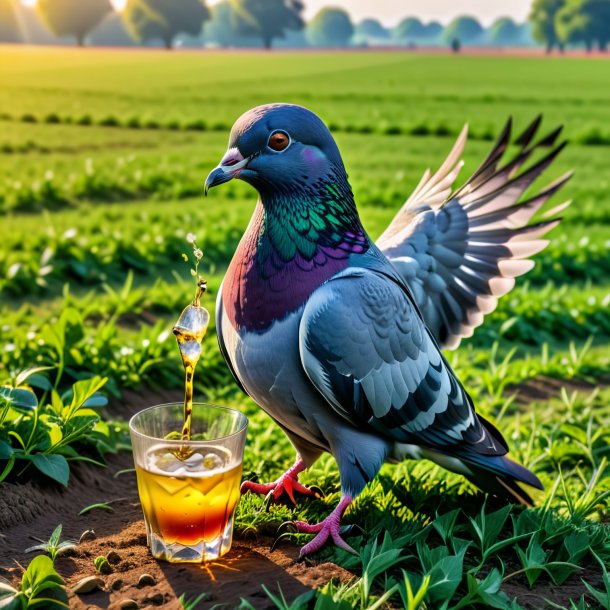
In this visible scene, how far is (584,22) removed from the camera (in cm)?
3834

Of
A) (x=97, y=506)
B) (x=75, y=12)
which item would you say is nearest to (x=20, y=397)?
(x=97, y=506)

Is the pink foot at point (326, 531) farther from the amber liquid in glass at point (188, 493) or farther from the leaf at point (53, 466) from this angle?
the leaf at point (53, 466)

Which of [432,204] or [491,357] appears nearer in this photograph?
[432,204]

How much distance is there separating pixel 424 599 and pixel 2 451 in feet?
5.53

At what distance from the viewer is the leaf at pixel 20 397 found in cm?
338

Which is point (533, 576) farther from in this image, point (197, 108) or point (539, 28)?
point (539, 28)

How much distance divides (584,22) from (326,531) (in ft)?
132

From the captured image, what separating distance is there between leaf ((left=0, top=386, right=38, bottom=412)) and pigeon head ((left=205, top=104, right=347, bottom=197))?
136cm

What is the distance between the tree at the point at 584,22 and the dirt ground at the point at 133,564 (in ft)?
130

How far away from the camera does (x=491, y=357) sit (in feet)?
18.0

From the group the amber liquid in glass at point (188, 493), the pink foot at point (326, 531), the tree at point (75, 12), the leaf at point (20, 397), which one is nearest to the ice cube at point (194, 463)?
the amber liquid in glass at point (188, 493)

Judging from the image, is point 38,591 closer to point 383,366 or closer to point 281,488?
point 281,488

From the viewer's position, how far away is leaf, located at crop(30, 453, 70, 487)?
3188 millimetres

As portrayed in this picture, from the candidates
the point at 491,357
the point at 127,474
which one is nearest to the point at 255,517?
the point at 127,474
